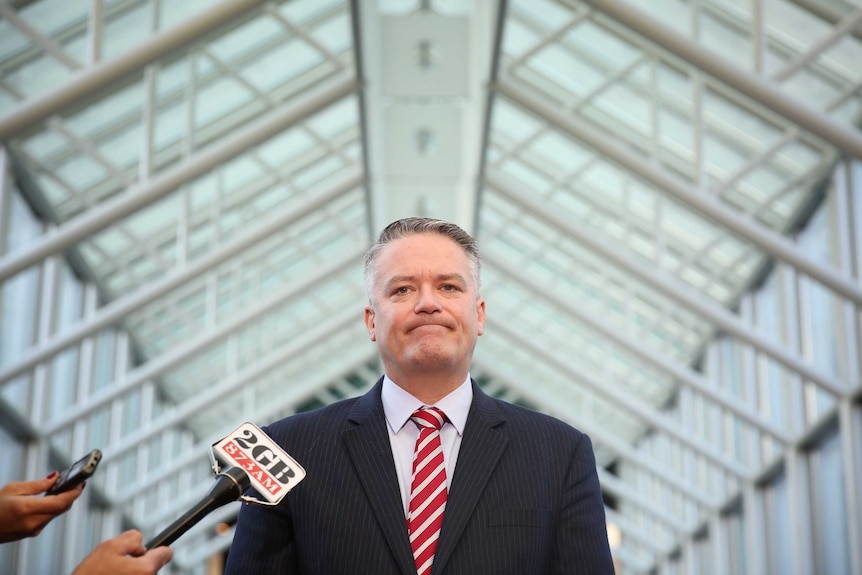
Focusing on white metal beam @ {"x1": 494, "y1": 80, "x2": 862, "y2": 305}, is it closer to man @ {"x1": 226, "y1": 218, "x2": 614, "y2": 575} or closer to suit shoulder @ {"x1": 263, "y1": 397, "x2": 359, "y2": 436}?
man @ {"x1": 226, "y1": 218, "x2": 614, "y2": 575}

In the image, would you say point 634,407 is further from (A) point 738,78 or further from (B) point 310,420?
(B) point 310,420

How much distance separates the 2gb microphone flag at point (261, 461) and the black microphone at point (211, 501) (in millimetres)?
28

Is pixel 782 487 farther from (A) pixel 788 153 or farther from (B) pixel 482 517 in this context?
(B) pixel 482 517

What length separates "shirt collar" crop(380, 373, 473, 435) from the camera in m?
3.07

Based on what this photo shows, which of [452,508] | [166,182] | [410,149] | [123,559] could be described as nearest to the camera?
[123,559]

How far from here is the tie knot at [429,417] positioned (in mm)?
3051

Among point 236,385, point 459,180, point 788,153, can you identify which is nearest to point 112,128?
point 459,180

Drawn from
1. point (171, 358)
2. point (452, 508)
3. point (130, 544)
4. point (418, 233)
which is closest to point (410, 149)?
point (171, 358)

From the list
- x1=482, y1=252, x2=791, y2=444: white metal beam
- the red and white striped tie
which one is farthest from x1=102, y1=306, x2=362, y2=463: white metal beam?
the red and white striped tie

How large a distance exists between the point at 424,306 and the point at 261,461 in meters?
0.61

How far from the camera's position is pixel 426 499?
291 cm

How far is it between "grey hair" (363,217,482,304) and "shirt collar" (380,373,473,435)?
263 mm

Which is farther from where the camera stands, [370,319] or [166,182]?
[166,182]

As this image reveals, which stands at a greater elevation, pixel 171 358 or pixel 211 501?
pixel 211 501
